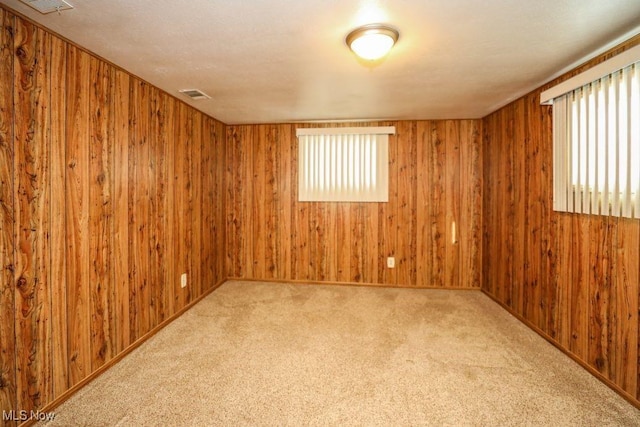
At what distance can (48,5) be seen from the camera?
5.05ft

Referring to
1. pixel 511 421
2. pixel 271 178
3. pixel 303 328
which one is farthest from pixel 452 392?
pixel 271 178

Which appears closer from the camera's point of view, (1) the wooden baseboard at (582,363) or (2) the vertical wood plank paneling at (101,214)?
(1) the wooden baseboard at (582,363)

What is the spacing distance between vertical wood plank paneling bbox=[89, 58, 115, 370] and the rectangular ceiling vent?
54 cm

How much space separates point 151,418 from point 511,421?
2037mm

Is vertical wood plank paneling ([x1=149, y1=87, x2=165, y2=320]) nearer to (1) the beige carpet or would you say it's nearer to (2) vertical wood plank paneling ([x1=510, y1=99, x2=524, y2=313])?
(1) the beige carpet

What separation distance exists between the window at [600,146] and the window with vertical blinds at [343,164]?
1.96 m

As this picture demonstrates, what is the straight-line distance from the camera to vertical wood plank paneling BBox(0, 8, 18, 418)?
5.11 ft

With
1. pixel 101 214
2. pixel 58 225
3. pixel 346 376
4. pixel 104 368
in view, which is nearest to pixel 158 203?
pixel 101 214

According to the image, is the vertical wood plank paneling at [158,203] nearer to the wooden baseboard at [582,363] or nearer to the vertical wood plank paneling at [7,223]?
the vertical wood plank paneling at [7,223]

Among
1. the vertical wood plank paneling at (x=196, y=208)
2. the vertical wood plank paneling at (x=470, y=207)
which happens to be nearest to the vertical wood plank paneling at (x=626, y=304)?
the vertical wood plank paneling at (x=470, y=207)

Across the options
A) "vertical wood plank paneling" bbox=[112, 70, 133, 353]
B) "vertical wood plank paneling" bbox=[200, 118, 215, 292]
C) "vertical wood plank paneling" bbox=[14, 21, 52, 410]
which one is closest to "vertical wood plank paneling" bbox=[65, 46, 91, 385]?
"vertical wood plank paneling" bbox=[14, 21, 52, 410]

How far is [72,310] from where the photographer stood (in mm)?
1965

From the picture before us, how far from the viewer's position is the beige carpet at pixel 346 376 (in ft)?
5.71

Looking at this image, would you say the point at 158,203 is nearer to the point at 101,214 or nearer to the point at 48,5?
the point at 101,214
